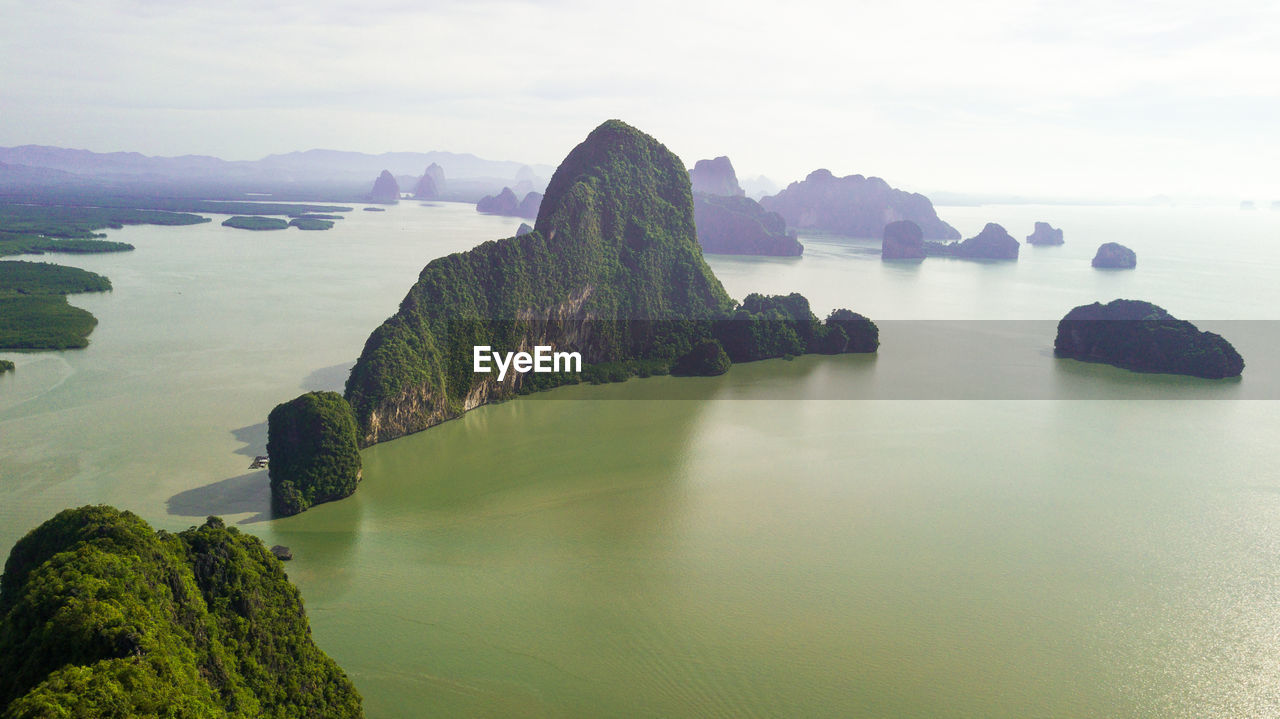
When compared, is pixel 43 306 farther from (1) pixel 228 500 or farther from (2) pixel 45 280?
(1) pixel 228 500

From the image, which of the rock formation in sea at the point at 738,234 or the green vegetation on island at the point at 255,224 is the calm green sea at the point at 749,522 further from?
the green vegetation on island at the point at 255,224

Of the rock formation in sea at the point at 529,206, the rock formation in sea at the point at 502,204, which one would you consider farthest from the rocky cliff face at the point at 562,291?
the rock formation in sea at the point at 502,204

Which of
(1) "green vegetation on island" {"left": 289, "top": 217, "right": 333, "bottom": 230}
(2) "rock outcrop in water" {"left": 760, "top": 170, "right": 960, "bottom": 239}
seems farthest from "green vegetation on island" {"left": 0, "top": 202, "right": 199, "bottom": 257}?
(2) "rock outcrop in water" {"left": 760, "top": 170, "right": 960, "bottom": 239}

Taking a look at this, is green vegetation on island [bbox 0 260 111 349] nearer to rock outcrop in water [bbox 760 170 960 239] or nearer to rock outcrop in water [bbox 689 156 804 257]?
rock outcrop in water [bbox 689 156 804 257]

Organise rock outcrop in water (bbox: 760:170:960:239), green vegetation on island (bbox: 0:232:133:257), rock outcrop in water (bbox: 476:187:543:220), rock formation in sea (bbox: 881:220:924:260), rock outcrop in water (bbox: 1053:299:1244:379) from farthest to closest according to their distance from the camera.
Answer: rock outcrop in water (bbox: 476:187:543:220), rock outcrop in water (bbox: 760:170:960:239), rock formation in sea (bbox: 881:220:924:260), green vegetation on island (bbox: 0:232:133:257), rock outcrop in water (bbox: 1053:299:1244:379)

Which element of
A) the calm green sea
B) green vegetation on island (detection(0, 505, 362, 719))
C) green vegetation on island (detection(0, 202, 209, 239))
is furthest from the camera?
green vegetation on island (detection(0, 202, 209, 239))

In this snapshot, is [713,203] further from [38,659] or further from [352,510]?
[38,659]
